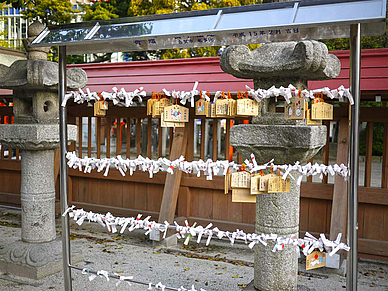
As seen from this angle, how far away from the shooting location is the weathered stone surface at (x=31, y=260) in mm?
4949

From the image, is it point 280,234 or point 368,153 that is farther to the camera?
point 368,153

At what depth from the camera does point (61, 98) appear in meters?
3.60

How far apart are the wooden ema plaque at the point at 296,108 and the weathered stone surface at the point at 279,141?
405 millimetres

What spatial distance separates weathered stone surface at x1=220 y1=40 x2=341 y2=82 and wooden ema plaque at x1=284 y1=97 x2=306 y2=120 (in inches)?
17.5

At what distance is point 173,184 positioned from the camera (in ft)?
20.8

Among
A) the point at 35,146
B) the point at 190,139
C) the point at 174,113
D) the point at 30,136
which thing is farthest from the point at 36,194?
the point at 174,113

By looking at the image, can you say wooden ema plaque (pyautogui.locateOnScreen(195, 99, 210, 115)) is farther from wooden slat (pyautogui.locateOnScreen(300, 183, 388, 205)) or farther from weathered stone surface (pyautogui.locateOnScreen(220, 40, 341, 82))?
wooden slat (pyautogui.locateOnScreen(300, 183, 388, 205))

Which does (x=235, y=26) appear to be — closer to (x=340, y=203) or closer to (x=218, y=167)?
(x=218, y=167)

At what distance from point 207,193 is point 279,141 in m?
3.39

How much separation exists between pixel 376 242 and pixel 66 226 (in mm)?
4249

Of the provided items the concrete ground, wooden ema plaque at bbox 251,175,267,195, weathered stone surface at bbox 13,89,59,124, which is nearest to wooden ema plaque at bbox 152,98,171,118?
wooden ema plaque at bbox 251,175,267,195

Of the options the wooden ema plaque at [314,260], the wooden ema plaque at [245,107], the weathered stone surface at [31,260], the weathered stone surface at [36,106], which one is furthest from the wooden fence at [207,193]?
the wooden ema plaque at [245,107]

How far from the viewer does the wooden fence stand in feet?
18.2

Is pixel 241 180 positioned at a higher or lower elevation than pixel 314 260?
higher
